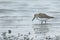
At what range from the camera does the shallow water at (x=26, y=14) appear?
3.12m

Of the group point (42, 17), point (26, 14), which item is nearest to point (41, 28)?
point (42, 17)

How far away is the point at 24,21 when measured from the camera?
10.3 ft

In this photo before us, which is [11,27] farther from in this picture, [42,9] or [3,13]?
[42,9]

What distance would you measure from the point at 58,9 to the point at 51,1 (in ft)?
0.49

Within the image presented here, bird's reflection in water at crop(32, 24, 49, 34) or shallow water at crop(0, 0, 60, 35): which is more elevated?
shallow water at crop(0, 0, 60, 35)

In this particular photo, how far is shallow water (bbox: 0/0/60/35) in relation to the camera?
3.12m

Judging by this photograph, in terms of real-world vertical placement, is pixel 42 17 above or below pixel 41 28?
above

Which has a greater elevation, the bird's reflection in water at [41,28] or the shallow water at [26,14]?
the shallow water at [26,14]

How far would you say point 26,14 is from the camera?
10.4ft

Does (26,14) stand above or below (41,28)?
above

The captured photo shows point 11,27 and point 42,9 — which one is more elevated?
point 42,9

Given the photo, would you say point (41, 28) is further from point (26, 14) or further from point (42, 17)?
A: point (26, 14)

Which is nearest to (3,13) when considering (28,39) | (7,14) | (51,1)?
(7,14)

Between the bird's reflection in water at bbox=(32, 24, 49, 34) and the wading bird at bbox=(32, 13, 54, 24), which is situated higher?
the wading bird at bbox=(32, 13, 54, 24)
